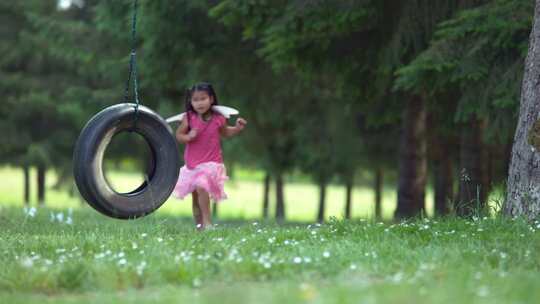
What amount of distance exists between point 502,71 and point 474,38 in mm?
523

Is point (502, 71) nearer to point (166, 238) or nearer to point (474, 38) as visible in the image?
point (474, 38)

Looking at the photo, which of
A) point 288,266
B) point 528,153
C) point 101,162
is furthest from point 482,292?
point 101,162

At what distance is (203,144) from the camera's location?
30.9 ft

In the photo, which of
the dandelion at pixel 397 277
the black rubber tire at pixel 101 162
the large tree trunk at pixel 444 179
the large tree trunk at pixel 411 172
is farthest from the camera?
the large tree trunk at pixel 444 179

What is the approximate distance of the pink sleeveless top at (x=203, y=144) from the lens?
9.39m

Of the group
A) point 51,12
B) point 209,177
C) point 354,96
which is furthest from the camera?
point 51,12

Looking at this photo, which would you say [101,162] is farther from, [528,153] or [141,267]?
[528,153]

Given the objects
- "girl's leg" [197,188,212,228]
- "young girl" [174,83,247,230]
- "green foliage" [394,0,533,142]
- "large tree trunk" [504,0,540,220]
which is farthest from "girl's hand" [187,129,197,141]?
"large tree trunk" [504,0,540,220]

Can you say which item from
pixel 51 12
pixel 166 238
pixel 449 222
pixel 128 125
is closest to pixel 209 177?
pixel 128 125

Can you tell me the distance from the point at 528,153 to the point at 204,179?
3.58 metres

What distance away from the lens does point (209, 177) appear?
9281 mm

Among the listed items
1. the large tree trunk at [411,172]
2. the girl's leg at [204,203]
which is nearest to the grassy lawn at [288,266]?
the girl's leg at [204,203]

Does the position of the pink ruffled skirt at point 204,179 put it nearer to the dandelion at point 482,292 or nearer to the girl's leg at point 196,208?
the girl's leg at point 196,208

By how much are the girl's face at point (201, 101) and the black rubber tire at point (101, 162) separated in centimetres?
96
